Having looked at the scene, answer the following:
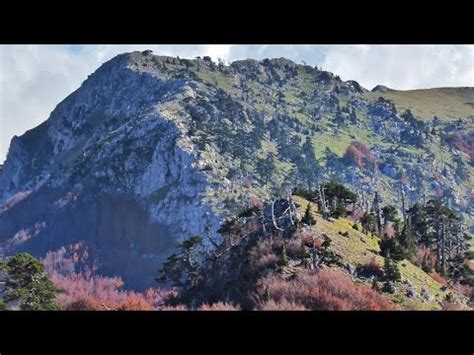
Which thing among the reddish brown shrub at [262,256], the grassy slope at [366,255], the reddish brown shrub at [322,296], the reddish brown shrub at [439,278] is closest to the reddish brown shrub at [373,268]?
the grassy slope at [366,255]

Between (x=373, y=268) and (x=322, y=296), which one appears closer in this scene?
(x=322, y=296)

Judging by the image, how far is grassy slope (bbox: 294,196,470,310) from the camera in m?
35.8

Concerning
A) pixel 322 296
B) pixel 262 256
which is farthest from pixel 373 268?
pixel 322 296

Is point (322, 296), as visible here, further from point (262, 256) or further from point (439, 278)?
point (439, 278)

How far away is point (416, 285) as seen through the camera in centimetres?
3919

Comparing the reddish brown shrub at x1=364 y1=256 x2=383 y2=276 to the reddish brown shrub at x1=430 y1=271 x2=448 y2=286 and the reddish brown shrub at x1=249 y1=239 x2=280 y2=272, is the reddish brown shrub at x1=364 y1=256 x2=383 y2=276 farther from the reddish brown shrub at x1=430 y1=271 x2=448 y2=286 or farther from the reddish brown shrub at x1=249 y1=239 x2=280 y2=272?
the reddish brown shrub at x1=430 y1=271 x2=448 y2=286

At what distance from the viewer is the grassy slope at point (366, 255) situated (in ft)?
117

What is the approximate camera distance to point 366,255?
4069 centimetres
